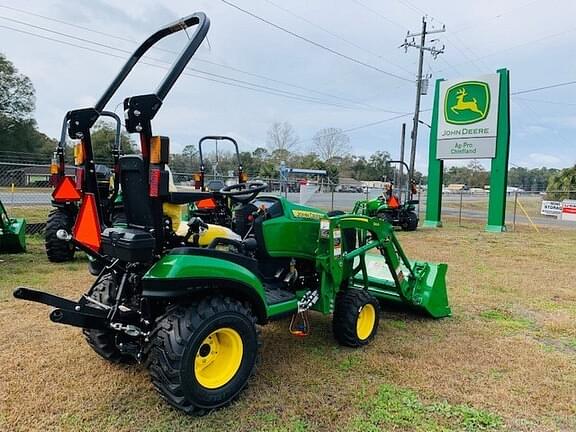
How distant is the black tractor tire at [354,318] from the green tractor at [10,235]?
5700 millimetres

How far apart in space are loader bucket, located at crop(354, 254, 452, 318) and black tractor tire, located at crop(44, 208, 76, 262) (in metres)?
4.51

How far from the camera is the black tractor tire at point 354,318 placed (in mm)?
3779

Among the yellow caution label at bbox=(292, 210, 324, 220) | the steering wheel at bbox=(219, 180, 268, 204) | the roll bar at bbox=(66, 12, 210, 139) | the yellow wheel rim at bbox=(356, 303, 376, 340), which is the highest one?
the roll bar at bbox=(66, 12, 210, 139)

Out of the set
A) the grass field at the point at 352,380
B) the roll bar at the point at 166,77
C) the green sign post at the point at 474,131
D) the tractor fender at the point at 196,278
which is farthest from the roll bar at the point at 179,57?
the green sign post at the point at 474,131

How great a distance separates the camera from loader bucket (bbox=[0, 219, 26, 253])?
7.04m

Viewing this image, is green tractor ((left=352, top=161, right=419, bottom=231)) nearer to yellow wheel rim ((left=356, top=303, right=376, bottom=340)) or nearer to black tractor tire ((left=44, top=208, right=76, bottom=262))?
black tractor tire ((left=44, top=208, right=76, bottom=262))

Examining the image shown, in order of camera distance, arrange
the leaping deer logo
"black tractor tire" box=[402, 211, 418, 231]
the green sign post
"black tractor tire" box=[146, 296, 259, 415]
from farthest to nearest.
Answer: the leaping deer logo < the green sign post < "black tractor tire" box=[402, 211, 418, 231] < "black tractor tire" box=[146, 296, 259, 415]

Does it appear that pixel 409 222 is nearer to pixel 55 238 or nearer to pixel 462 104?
pixel 462 104

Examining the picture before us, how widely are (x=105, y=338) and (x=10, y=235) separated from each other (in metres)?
4.90

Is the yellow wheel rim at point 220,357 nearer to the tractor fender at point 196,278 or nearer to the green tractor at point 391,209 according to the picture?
the tractor fender at point 196,278

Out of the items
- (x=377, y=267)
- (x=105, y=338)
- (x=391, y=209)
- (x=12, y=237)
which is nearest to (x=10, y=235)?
(x=12, y=237)

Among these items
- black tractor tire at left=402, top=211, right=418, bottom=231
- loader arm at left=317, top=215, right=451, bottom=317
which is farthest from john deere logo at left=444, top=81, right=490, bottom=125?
loader arm at left=317, top=215, right=451, bottom=317

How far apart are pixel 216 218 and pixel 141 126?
548 centimetres

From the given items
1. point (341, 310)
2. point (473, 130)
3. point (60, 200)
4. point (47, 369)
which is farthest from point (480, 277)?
point (473, 130)
